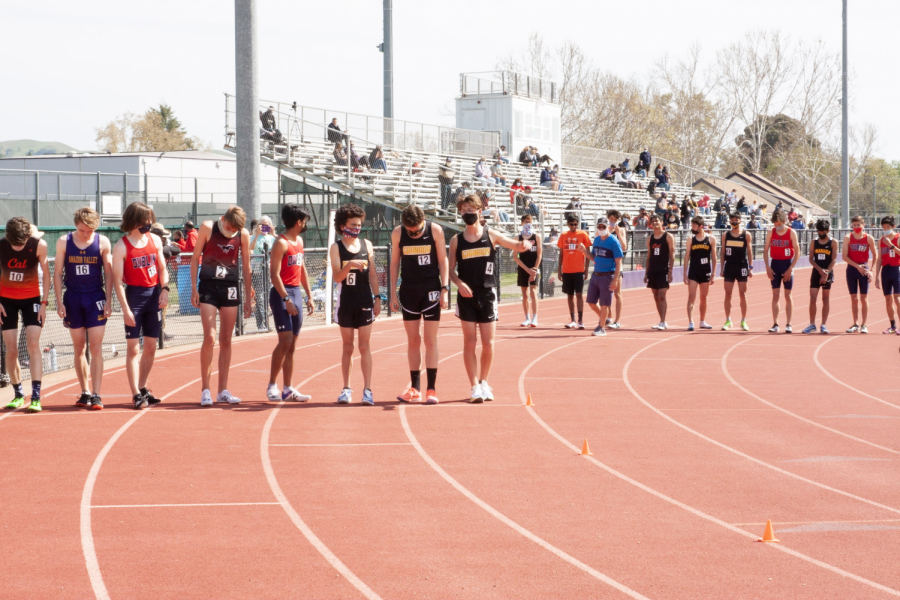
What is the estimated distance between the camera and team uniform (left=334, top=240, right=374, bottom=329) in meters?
9.46

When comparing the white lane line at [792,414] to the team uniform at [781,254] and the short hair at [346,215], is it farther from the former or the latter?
the short hair at [346,215]

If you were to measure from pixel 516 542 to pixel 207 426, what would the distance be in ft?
13.1

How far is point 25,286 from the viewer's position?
30.0 feet

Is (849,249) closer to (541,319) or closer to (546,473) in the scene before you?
(541,319)

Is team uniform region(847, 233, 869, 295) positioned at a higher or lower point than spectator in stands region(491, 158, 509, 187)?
lower

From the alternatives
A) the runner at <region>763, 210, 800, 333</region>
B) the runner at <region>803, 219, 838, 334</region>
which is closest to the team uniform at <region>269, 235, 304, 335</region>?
the runner at <region>763, 210, 800, 333</region>

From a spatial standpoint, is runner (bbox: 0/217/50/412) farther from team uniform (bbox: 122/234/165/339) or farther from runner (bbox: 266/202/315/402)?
runner (bbox: 266/202/315/402)

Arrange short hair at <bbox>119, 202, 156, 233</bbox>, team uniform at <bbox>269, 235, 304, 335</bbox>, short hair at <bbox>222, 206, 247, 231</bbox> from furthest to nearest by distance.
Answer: team uniform at <bbox>269, 235, 304, 335</bbox> < short hair at <bbox>222, 206, 247, 231</bbox> < short hair at <bbox>119, 202, 156, 233</bbox>

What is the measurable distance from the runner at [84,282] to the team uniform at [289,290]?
1.53m

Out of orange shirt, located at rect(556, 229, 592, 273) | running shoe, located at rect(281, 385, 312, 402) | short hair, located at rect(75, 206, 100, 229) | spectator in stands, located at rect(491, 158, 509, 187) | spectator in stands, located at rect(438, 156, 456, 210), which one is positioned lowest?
running shoe, located at rect(281, 385, 312, 402)

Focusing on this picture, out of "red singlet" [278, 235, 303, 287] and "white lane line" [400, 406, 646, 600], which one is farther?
Result: "red singlet" [278, 235, 303, 287]

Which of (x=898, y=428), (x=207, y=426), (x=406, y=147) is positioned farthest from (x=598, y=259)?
(x=406, y=147)

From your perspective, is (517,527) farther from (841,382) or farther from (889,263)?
(889,263)

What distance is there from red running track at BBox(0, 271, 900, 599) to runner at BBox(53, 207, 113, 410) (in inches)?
28.4
